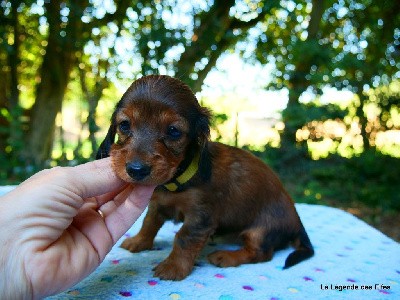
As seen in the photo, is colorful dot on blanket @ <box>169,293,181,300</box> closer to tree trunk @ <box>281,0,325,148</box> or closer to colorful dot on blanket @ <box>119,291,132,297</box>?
colorful dot on blanket @ <box>119,291,132,297</box>

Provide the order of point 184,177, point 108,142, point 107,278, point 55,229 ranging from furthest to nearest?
point 108,142
point 184,177
point 107,278
point 55,229

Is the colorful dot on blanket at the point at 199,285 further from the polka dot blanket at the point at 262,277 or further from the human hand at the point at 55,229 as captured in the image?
the human hand at the point at 55,229

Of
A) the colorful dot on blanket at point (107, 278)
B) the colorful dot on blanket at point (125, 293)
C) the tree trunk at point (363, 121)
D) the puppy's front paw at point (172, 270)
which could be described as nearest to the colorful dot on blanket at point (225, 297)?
the puppy's front paw at point (172, 270)

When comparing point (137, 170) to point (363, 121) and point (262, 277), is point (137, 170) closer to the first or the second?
point (262, 277)

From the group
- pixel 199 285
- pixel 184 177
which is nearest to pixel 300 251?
pixel 199 285

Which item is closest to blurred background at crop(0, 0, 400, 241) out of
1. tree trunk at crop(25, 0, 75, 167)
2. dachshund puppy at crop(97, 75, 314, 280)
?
tree trunk at crop(25, 0, 75, 167)

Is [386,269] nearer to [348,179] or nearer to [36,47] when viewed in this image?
[348,179]

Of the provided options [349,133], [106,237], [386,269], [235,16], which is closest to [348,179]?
[349,133]
